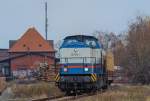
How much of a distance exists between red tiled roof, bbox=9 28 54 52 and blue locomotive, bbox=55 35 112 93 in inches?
2831

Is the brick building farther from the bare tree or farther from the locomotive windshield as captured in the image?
the locomotive windshield

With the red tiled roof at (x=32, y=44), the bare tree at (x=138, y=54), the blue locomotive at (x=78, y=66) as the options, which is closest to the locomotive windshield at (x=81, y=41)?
the blue locomotive at (x=78, y=66)

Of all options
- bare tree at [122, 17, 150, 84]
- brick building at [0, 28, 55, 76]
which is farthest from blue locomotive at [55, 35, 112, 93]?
brick building at [0, 28, 55, 76]

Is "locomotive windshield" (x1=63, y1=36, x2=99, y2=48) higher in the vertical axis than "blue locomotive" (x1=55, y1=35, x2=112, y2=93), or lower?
higher

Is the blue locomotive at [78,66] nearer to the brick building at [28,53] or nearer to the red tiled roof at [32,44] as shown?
the brick building at [28,53]

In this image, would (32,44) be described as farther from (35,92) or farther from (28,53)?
(35,92)

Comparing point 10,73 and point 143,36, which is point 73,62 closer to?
point 143,36

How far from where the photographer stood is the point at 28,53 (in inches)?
3937

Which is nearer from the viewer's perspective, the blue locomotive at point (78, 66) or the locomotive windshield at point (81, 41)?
the blue locomotive at point (78, 66)

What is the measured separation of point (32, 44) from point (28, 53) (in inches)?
455

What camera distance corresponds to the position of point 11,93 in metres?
35.9

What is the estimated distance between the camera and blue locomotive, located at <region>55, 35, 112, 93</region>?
103 ft

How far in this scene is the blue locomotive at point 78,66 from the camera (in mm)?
31252

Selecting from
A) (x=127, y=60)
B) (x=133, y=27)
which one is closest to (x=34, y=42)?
(x=133, y=27)
